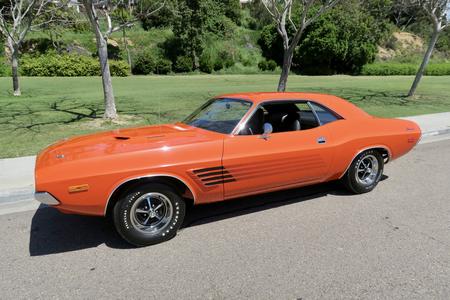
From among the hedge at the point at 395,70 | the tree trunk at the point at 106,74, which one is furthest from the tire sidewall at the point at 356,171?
the hedge at the point at 395,70

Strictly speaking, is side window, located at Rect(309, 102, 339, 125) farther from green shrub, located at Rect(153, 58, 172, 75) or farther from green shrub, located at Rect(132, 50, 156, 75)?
green shrub, located at Rect(153, 58, 172, 75)

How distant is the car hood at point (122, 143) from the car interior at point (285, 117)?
1.73 feet

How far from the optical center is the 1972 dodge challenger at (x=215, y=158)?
139 inches

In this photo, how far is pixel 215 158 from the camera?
3939 mm

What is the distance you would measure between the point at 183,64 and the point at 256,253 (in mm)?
36160

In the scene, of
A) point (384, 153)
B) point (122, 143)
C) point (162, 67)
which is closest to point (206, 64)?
point (162, 67)

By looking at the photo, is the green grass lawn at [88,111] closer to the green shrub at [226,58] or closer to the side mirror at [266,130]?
the side mirror at [266,130]

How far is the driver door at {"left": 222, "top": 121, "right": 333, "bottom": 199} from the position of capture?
13.4 feet

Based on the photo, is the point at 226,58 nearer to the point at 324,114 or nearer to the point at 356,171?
the point at 324,114

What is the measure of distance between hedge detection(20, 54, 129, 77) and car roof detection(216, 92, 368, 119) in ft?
97.9

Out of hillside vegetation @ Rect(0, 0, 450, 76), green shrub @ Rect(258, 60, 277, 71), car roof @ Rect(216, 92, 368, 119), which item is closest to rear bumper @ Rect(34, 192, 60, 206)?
car roof @ Rect(216, 92, 368, 119)

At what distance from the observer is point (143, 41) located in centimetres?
4150

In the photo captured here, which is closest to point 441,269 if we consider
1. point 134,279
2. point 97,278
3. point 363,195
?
point 363,195

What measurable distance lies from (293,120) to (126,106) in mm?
10193
